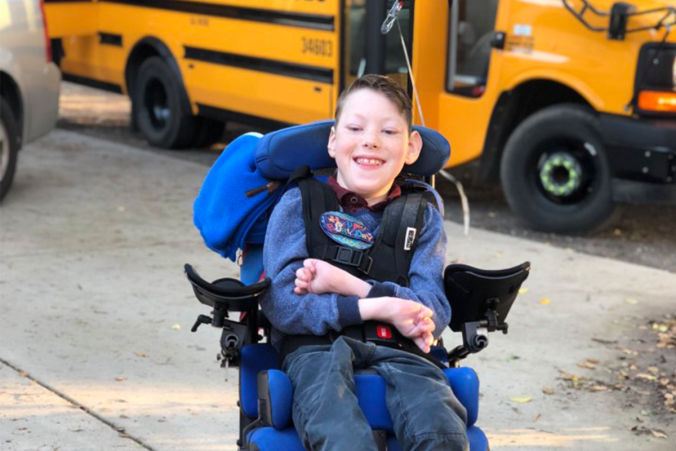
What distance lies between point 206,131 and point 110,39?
129 cm

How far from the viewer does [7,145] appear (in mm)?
8320

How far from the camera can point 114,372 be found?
5.35 m

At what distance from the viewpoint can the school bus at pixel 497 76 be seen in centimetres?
767

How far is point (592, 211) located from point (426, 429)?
200 inches

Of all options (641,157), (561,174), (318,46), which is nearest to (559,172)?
(561,174)

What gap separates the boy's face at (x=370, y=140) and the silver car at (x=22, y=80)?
196 inches

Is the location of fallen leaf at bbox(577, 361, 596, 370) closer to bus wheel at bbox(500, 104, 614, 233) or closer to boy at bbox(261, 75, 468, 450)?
boy at bbox(261, 75, 468, 450)

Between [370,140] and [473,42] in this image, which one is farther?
[473,42]

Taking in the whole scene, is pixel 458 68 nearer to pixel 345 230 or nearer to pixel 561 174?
pixel 561 174

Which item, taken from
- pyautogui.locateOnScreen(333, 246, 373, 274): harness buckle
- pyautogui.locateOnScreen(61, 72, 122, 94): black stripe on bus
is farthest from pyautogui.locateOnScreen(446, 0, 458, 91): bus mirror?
pyautogui.locateOnScreen(333, 246, 373, 274): harness buckle

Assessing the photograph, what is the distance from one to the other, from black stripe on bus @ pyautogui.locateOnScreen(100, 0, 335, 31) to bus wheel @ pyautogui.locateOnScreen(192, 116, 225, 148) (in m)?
1.06

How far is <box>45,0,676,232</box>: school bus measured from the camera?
7672mm

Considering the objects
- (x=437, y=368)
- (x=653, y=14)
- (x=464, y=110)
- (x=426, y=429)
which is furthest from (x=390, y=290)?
(x=464, y=110)

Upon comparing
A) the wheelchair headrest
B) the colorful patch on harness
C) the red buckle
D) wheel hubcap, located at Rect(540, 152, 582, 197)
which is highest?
the wheelchair headrest
